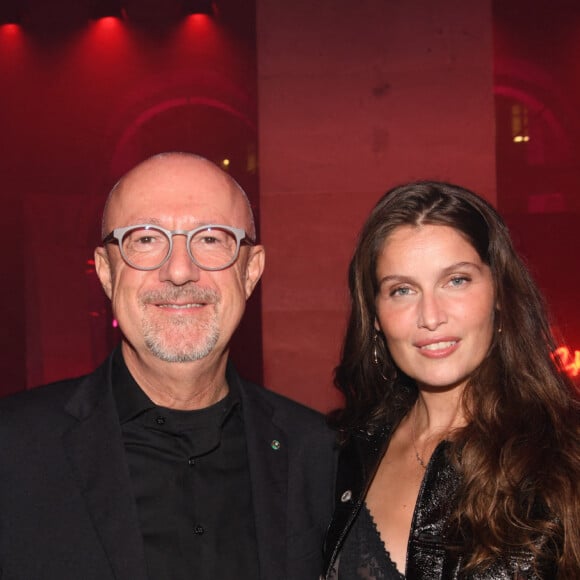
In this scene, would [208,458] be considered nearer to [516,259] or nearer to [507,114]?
[516,259]

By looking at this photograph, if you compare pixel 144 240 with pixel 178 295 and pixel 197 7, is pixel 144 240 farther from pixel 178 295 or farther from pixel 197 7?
pixel 197 7

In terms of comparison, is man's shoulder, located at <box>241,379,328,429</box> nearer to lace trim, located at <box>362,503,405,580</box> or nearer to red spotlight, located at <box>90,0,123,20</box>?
lace trim, located at <box>362,503,405,580</box>

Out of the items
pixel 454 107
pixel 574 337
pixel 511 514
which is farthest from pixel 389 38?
pixel 511 514

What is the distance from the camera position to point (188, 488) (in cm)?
187

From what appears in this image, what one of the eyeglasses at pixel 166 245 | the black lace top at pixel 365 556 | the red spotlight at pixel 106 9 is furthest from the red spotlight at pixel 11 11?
the black lace top at pixel 365 556

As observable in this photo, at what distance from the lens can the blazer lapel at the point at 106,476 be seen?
1682mm

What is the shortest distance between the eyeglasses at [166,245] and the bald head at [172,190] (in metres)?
0.04

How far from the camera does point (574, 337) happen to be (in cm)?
510

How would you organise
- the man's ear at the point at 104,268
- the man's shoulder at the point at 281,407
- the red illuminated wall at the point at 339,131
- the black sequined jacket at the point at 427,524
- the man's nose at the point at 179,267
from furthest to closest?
the red illuminated wall at the point at 339,131 < the man's shoulder at the point at 281,407 < the man's ear at the point at 104,268 < the man's nose at the point at 179,267 < the black sequined jacket at the point at 427,524

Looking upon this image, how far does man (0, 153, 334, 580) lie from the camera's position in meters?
1.71

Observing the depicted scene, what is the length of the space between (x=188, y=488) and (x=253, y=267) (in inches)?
27.9

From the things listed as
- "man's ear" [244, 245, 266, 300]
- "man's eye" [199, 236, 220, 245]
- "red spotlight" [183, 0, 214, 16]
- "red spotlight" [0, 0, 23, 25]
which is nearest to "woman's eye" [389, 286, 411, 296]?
"man's ear" [244, 245, 266, 300]

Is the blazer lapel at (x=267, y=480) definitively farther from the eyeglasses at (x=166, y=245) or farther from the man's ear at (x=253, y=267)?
the eyeglasses at (x=166, y=245)

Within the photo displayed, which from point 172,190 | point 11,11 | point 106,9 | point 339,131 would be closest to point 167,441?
point 172,190
